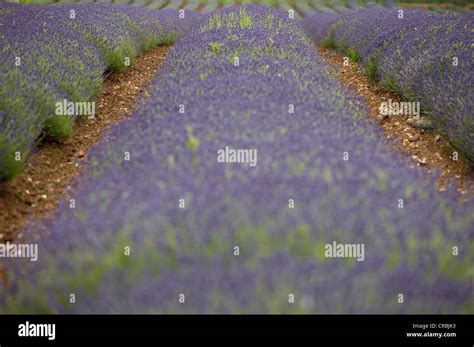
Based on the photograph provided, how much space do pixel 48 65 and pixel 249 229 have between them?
12.5ft

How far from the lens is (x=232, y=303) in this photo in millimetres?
1623


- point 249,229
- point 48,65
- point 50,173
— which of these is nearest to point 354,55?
point 48,65

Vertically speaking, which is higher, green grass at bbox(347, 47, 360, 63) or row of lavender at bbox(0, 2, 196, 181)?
green grass at bbox(347, 47, 360, 63)

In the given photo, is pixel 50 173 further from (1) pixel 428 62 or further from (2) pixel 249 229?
(1) pixel 428 62

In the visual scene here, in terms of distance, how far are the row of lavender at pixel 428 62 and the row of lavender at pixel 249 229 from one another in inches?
59.3

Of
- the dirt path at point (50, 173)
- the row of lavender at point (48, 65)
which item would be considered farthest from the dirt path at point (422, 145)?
the row of lavender at point (48, 65)

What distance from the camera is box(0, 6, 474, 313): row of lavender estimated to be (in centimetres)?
170

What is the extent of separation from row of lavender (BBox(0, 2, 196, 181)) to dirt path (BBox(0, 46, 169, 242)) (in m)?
0.17

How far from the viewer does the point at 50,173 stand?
162 inches

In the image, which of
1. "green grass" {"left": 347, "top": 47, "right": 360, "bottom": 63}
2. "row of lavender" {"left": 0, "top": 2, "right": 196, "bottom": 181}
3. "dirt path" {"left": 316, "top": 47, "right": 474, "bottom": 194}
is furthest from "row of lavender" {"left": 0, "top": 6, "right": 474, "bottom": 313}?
"green grass" {"left": 347, "top": 47, "right": 360, "bottom": 63}

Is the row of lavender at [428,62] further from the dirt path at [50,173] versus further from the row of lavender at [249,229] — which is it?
the dirt path at [50,173]

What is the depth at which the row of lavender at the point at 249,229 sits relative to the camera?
1.70m
